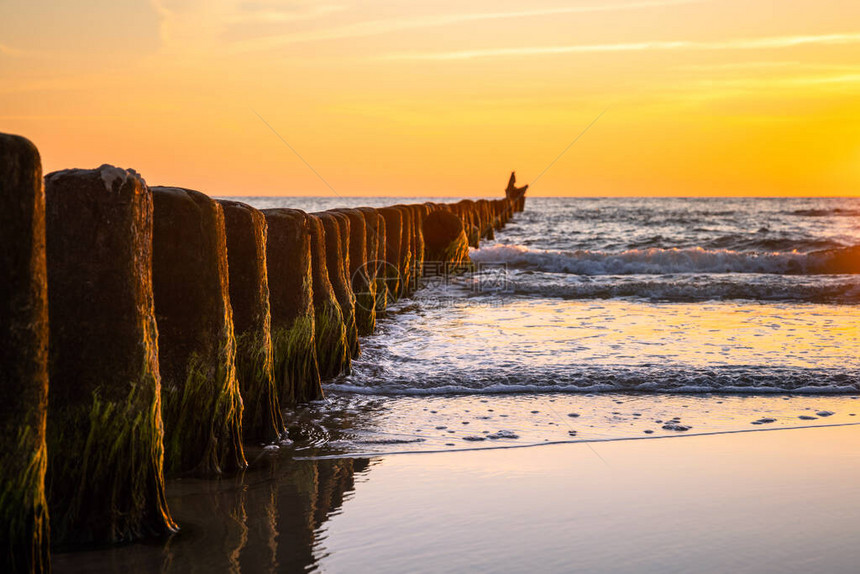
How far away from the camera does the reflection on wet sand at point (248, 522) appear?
10.8 feet

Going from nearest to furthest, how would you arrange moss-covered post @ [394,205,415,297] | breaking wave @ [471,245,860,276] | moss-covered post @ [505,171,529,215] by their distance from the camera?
1. moss-covered post @ [394,205,415,297]
2. breaking wave @ [471,245,860,276]
3. moss-covered post @ [505,171,529,215]

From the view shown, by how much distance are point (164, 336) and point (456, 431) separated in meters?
2.07

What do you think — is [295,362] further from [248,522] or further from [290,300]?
[248,522]

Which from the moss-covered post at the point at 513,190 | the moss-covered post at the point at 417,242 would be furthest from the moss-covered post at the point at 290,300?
the moss-covered post at the point at 513,190

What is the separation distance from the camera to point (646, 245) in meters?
29.7

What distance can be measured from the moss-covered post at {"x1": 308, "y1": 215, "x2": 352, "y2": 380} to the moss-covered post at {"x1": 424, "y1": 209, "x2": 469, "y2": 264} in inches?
413

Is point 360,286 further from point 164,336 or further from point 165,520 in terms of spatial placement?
point 165,520

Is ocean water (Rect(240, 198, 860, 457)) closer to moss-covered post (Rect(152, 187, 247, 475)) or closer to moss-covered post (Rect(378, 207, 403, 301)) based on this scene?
moss-covered post (Rect(378, 207, 403, 301))

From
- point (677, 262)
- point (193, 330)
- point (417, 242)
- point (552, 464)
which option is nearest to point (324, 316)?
point (193, 330)

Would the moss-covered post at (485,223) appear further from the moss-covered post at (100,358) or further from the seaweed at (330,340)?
the moss-covered post at (100,358)

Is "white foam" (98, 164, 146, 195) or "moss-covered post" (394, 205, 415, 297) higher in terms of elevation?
"white foam" (98, 164, 146, 195)

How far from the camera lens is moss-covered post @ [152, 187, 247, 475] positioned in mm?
4207

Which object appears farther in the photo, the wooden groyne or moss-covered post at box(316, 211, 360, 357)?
moss-covered post at box(316, 211, 360, 357)

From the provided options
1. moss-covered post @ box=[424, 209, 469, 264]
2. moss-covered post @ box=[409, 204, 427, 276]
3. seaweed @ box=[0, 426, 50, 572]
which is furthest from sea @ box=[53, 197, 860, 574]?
moss-covered post @ box=[424, 209, 469, 264]
